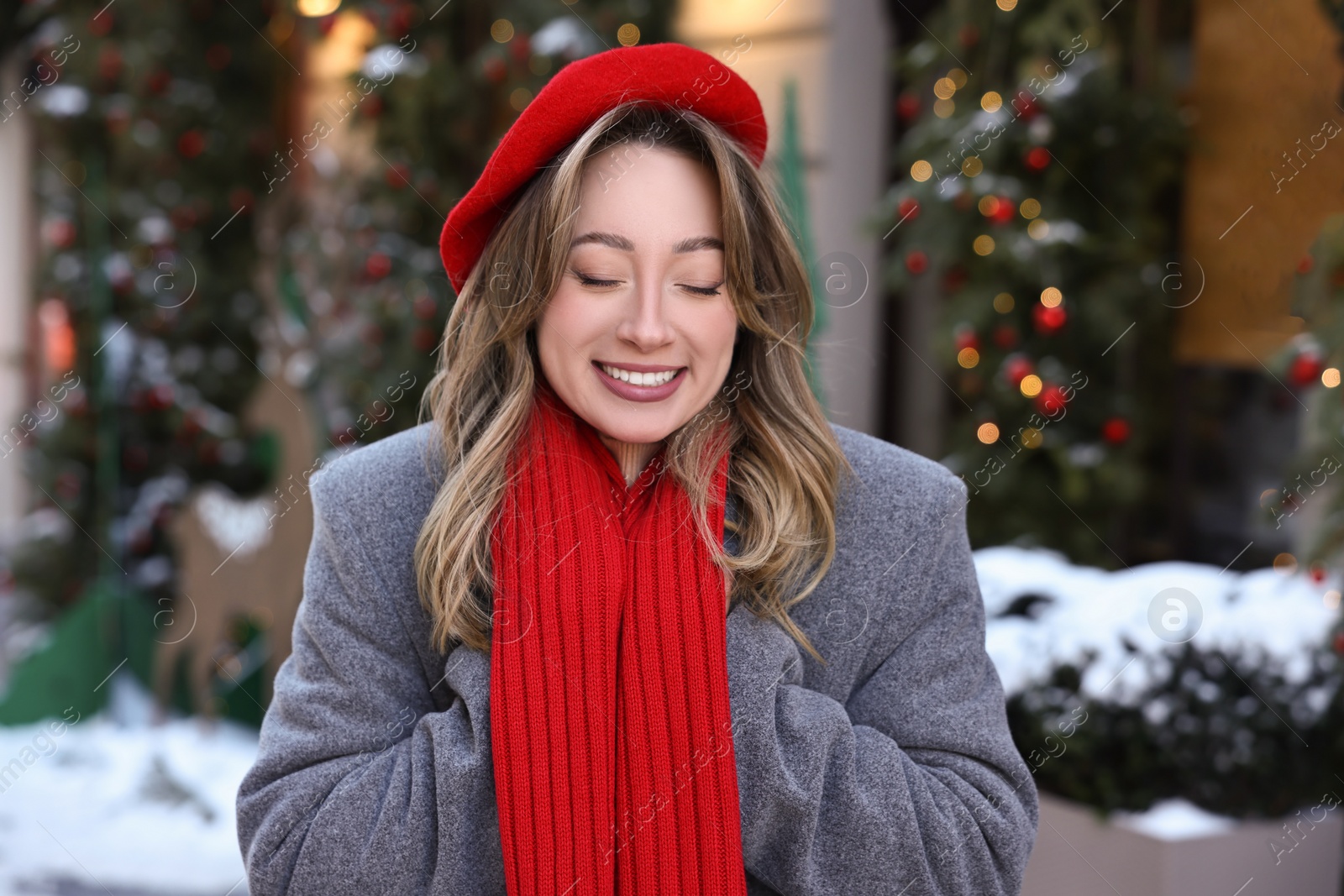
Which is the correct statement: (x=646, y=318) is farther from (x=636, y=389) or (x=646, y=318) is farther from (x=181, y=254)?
(x=181, y=254)

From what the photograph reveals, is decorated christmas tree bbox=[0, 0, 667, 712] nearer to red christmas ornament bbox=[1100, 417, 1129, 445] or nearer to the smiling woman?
red christmas ornament bbox=[1100, 417, 1129, 445]

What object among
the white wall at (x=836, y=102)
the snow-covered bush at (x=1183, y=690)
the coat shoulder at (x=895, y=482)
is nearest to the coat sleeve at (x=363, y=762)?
the coat shoulder at (x=895, y=482)

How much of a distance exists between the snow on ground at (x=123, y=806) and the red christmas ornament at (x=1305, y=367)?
2.96 m

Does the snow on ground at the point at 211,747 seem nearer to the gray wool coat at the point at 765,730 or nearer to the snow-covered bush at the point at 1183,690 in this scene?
the snow-covered bush at the point at 1183,690

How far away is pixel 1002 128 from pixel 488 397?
180 cm

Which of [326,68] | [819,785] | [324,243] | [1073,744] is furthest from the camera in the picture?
[326,68]

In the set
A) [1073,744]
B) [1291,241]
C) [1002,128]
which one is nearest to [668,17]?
[1002,128]

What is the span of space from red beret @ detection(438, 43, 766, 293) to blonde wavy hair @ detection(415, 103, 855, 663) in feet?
0.05

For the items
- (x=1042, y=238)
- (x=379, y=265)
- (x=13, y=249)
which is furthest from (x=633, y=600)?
(x=13, y=249)

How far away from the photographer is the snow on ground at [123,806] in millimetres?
3441

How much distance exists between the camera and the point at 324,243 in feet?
14.8

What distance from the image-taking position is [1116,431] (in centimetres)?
284

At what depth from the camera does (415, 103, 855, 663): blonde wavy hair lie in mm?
1345

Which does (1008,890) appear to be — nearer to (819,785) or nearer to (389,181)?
(819,785)
